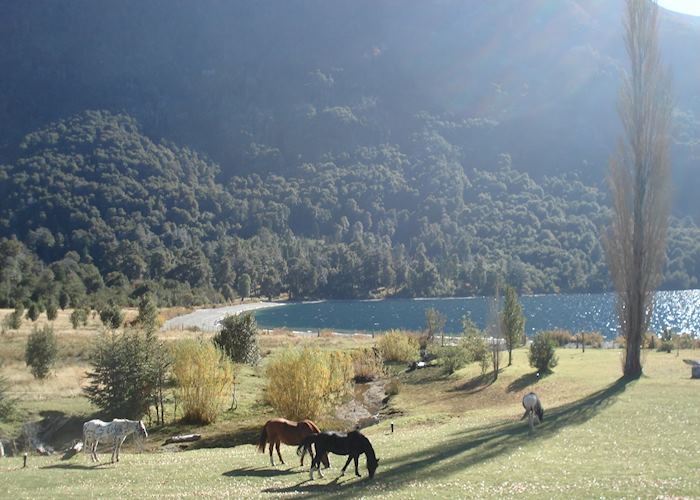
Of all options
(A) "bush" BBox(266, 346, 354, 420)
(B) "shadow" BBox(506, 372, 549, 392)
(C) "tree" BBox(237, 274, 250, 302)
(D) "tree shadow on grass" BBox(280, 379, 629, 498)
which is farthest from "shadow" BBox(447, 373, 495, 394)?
(C) "tree" BBox(237, 274, 250, 302)

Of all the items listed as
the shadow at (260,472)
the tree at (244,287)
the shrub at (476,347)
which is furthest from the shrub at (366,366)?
the tree at (244,287)

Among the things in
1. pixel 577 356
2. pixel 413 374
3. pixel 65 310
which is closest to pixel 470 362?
pixel 413 374

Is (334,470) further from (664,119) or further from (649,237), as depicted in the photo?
(664,119)

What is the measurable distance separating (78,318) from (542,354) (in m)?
45.6

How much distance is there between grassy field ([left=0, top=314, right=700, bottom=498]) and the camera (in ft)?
38.3

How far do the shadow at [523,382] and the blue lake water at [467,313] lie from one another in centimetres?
4341

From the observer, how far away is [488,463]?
13938 millimetres

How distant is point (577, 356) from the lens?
39.8m

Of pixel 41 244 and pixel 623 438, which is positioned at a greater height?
pixel 41 244

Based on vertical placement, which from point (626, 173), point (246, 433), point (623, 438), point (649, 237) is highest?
point (626, 173)

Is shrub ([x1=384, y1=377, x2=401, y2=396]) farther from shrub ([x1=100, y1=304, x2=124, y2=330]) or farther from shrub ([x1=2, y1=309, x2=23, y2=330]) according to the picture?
shrub ([x1=2, y1=309, x2=23, y2=330])

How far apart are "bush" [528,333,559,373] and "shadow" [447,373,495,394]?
2672 millimetres

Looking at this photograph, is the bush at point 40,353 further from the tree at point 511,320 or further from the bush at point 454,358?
the tree at point 511,320

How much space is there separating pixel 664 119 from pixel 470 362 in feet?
68.3
